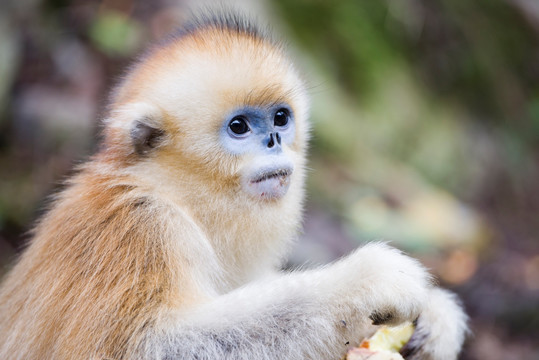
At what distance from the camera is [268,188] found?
10.2 ft

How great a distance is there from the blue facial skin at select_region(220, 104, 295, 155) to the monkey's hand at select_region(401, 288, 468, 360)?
1.08 m

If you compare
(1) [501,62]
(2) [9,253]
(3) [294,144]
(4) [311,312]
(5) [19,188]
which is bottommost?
(2) [9,253]

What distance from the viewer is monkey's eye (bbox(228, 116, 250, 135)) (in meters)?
3.17

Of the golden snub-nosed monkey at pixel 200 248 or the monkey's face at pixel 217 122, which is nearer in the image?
the golden snub-nosed monkey at pixel 200 248

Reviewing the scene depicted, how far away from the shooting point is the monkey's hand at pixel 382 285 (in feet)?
9.12

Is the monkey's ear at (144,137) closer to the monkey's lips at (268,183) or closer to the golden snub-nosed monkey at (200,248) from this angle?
the golden snub-nosed monkey at (200,248)

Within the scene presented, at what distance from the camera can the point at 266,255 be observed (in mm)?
3379

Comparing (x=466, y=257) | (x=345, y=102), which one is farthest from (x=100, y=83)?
(x=466, y=257)

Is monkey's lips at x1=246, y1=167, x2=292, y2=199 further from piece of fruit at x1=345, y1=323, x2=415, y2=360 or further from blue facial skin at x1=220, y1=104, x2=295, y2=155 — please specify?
piece of fruit at x1=345, y1=323, x2=415, y2=360

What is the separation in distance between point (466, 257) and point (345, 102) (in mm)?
2321

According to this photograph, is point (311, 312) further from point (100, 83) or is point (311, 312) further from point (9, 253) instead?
point (100, 83)

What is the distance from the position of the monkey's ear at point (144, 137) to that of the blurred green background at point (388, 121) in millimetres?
2499

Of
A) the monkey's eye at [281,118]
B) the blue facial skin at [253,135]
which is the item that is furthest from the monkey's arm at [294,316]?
the monkey's eye at [281,118]

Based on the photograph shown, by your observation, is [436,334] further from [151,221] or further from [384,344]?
[151,221]
